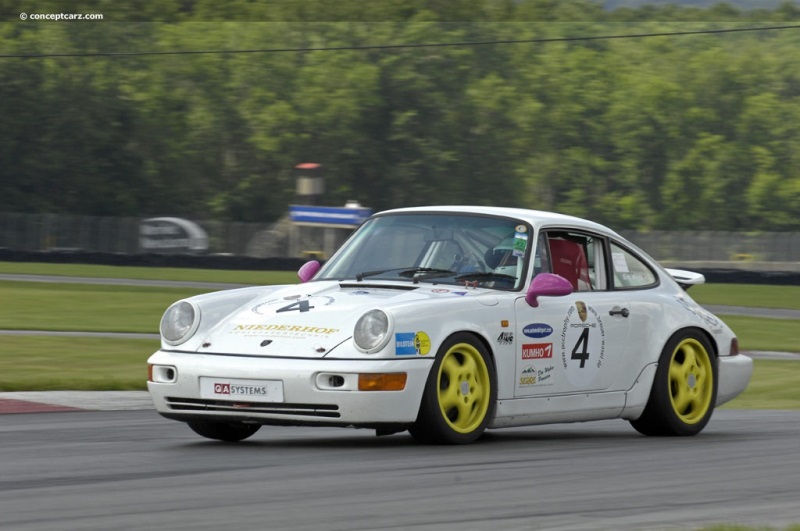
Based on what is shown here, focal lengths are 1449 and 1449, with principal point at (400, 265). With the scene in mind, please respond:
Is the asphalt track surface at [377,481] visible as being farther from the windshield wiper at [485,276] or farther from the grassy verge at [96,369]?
the grassy verge at [96,369]

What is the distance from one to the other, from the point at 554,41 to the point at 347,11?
17722mm

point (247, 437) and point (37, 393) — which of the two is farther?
point (37, 393)

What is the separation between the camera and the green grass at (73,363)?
1253 centimetres

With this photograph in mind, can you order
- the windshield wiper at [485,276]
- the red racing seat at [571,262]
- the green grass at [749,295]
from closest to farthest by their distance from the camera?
the windshield wiper at [485,276] < the red racing seat at [571,262] < the green grass at [749,295]

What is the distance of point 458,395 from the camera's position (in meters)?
7.54

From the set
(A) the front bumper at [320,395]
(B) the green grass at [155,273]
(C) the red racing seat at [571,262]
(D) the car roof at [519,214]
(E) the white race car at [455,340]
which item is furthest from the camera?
(B) the green grass at [155,273]

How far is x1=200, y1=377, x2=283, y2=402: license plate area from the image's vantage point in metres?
7.24

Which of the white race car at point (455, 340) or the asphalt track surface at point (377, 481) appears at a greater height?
the white race car at point (455, 340)

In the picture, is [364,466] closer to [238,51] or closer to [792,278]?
[792,278]

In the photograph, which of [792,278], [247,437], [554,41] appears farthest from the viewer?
[554,41]

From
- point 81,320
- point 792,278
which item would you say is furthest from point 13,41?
point 81,320

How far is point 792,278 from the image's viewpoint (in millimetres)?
46469

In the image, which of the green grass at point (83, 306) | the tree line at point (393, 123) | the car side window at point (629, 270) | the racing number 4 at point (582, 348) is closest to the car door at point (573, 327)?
the racing number 4 at point (582, 348)

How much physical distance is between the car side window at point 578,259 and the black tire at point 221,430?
80.9 inches
